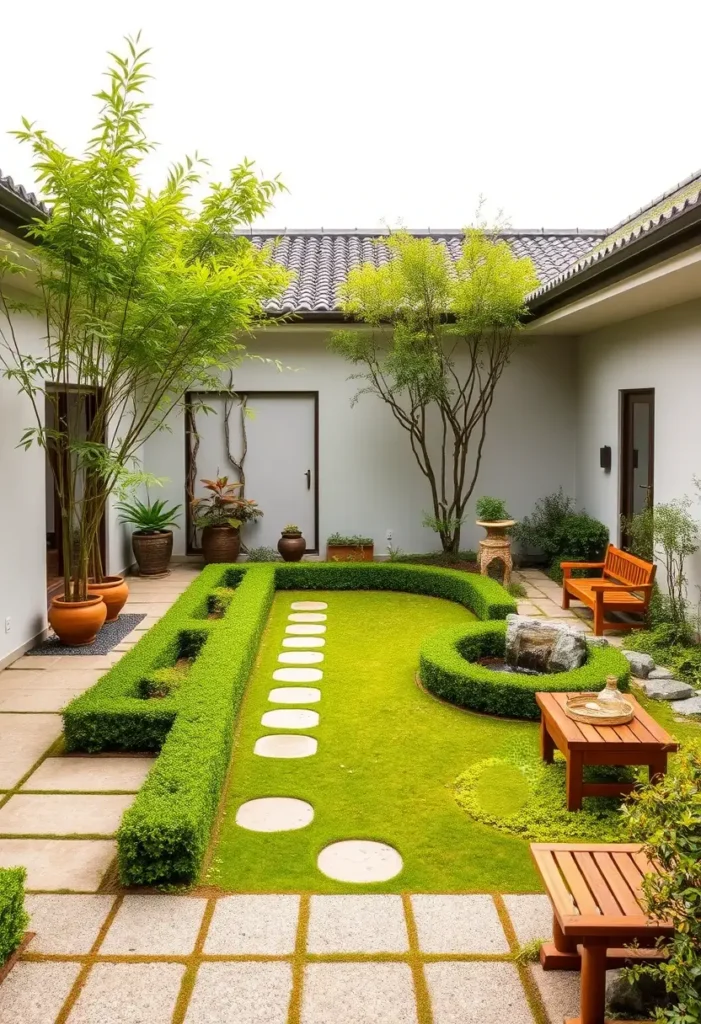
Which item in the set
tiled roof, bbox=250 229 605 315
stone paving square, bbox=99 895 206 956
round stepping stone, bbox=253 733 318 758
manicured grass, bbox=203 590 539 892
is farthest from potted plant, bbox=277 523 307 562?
stone paving square, bbox=99 895 206 956

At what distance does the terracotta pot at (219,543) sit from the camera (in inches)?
401

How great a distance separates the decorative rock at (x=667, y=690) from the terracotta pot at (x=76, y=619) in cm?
395

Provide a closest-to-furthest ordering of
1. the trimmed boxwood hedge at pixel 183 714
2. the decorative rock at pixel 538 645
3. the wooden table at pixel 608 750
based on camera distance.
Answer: the trimmed boxwood hedge at pixel 183 714 < the wooden table at pixel 608 750 < the decorative rock at pixel 538 645

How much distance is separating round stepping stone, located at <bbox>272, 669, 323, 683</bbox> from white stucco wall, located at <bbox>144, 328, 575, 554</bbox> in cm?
469

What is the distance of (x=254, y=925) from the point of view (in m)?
3.02

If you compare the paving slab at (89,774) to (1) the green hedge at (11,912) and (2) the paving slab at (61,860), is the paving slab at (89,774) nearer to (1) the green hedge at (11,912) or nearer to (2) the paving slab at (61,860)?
(2) the paving slab at (61,860)

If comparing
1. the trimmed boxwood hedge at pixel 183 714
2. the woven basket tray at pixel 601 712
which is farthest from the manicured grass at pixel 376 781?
the woven basket tray at pixel 601 712

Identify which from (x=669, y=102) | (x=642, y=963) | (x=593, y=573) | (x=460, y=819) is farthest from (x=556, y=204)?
(x=642, y=963)

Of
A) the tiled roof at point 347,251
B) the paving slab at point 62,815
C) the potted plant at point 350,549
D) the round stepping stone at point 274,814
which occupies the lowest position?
the round stepping stone at point 274,814

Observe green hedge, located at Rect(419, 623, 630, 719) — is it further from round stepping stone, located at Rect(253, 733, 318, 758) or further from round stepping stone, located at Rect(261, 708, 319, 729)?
round stepping stone, located at Rect(253, 733, 318, 758)

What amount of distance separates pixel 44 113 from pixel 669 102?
877cm

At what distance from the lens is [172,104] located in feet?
37.8

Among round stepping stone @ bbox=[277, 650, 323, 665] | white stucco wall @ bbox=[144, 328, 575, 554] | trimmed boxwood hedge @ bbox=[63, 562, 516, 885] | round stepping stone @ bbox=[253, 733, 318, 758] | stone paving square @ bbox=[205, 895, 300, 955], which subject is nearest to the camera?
stone paving square @ bbox=[205, 895, 300, 955]

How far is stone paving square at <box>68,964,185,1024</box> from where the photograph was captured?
2.54 metres
